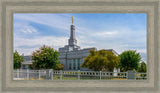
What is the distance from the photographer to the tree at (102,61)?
5254mm

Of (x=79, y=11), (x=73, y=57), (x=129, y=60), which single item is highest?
(x=79, y=11)

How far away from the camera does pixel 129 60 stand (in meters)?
5.84

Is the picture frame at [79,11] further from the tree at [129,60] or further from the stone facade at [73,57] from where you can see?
the stone facade at [73,57]

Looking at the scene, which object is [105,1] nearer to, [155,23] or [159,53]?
[155,23]

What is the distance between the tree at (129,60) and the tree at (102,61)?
0.65 meters

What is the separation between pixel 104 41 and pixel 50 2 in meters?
2.63

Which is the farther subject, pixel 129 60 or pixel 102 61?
pixel 129 60

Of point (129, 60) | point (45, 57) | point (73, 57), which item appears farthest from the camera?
point (73, 57)

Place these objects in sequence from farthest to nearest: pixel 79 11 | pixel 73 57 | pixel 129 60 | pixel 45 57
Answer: pixel 73 57 → pixel 129 60 → pixel 45 57 → pixel 79 11

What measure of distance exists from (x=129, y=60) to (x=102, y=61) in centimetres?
145

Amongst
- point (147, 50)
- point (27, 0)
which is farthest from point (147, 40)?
point (27, 0)

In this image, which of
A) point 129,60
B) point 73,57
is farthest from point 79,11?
point 73,57

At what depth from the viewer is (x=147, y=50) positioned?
1.28 meters

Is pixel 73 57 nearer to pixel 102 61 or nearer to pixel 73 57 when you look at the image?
pixel 73 57
